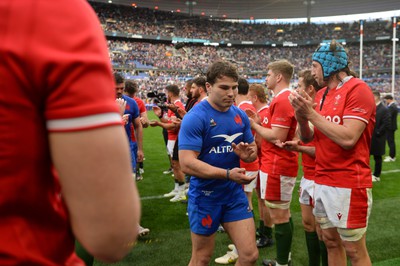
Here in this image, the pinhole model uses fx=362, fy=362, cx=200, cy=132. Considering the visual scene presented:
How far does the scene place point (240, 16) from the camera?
58750mm

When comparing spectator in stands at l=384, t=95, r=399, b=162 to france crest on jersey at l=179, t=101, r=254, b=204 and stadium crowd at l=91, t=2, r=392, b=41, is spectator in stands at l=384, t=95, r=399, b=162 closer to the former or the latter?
france crest on jersey at l=179, t=101, r=254, b=204

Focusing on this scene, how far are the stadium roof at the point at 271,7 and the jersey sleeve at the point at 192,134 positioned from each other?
164ft

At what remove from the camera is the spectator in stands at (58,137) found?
0.73 metres

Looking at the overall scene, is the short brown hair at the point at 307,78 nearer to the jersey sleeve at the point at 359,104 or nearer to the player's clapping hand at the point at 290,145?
the player's clapping hand at the point at 290,145

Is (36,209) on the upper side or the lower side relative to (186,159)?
upper

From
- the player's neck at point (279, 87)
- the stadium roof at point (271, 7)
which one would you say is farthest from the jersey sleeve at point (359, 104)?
the stadium roof at point (271, 7)

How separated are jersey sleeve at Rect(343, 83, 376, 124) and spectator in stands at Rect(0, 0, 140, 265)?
274cm

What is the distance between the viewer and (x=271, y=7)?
54875 millimetres

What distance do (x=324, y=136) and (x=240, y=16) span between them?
58778 mm

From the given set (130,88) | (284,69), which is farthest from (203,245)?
(130,88)

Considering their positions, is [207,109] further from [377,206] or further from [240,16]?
[240,16]

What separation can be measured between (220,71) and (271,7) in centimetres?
5555

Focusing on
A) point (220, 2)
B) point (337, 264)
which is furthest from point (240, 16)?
Result: point (337, 264)

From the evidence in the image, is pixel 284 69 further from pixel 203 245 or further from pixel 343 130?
pixel 203 245
